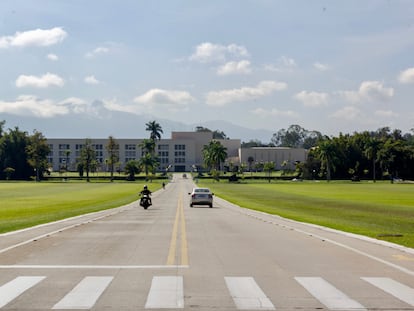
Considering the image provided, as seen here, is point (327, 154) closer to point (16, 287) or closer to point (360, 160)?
point (360, 160)

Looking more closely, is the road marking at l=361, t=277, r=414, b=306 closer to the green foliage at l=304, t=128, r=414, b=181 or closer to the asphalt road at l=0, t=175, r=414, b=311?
the asphalt road at l=0, t=175, r=414, b=311

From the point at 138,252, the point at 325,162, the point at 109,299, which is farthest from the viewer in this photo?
the point at 325,162

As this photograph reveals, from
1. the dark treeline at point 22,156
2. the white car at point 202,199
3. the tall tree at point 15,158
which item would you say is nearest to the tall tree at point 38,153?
the dark treeline at point 22,156

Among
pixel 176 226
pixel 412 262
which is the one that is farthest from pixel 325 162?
pixel 412 262

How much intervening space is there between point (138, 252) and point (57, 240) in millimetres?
4518

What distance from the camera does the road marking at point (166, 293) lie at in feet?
32.5

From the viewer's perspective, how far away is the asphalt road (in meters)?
10.2

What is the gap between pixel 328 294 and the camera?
10.9 meters

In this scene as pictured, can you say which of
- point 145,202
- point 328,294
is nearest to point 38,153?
point 145,202

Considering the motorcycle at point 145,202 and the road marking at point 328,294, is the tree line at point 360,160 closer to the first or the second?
the motorcycle at point 145,202

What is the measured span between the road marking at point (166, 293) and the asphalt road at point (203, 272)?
0.02 metres

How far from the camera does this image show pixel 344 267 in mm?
14344

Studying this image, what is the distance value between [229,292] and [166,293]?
107 cm

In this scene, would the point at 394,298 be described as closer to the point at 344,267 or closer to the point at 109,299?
the point at 344,267
